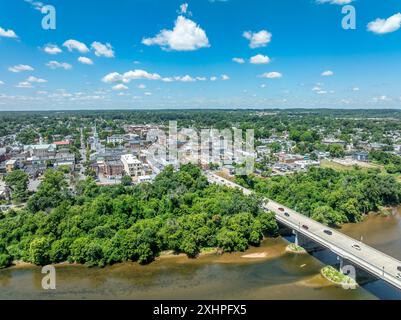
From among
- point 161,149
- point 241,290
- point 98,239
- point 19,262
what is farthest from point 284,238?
point 161,149

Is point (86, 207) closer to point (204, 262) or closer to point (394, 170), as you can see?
point (204, 262)

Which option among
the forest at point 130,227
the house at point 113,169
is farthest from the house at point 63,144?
the forest at point 130,227

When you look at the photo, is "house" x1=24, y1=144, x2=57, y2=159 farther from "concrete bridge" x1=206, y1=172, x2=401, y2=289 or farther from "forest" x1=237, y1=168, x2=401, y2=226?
"concrete bridge" x1=206, y1=172, x2=401, y2=289

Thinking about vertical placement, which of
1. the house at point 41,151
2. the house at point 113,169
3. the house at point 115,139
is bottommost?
the house at point 113,169

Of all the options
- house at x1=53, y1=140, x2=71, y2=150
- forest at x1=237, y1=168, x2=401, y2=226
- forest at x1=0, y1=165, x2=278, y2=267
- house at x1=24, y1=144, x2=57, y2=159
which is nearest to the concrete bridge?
forest at x1=0, y1=165, x2=278, y2=267

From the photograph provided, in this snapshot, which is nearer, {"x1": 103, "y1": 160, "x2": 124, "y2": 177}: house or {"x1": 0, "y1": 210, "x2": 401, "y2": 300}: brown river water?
{"x1": 0, "y1": 210, "x2": 401, "y2": 300}: brown river water

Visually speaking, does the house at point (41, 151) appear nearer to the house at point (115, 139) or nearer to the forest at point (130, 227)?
the house at point (115, 139)
